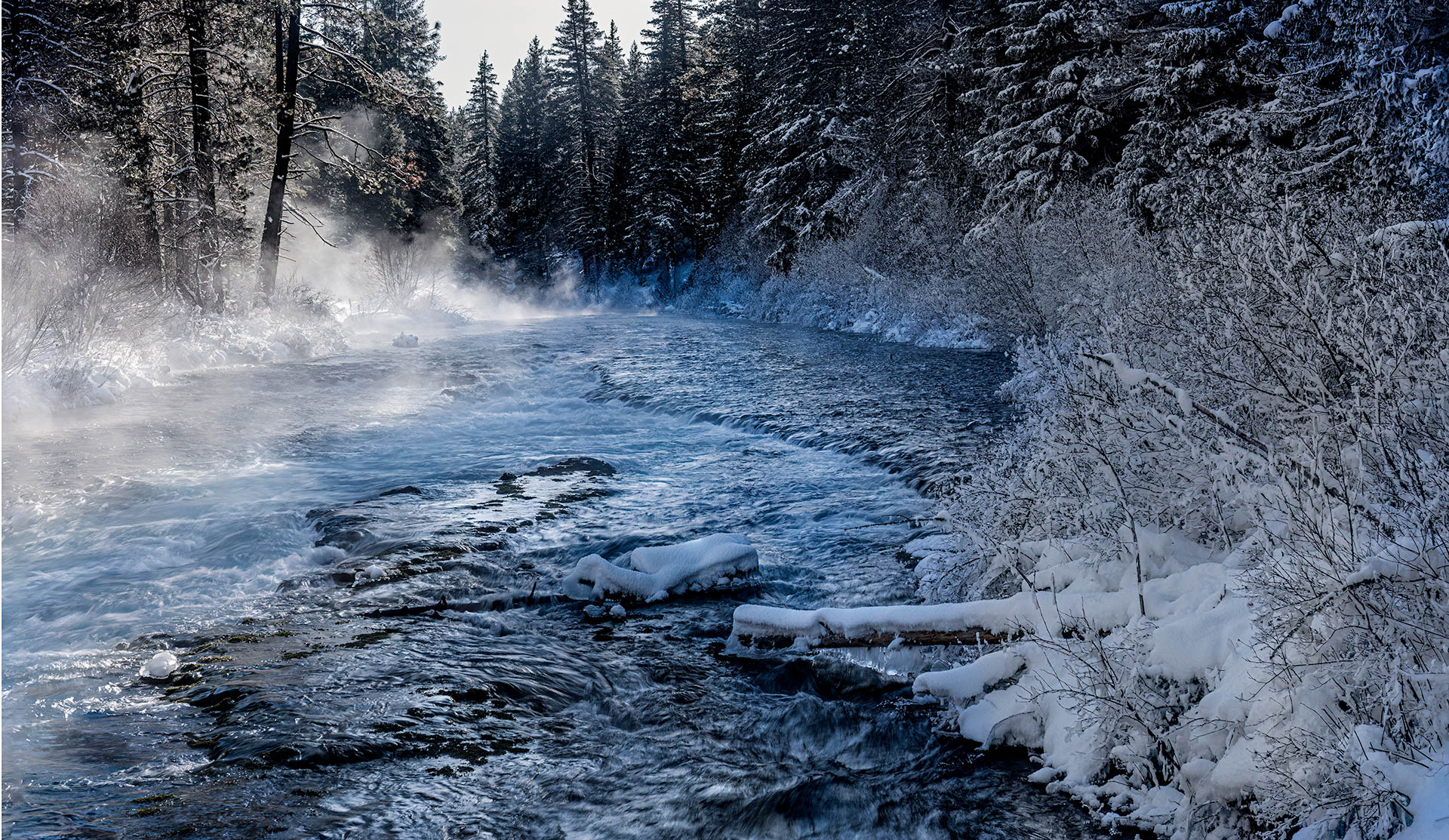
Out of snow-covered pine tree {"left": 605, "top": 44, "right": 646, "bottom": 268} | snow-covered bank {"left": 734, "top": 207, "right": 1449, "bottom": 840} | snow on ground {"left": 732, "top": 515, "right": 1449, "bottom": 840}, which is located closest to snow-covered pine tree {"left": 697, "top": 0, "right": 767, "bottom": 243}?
snow-covered pine tree {"left": 605, "top": 44, "right": 646, "bottom": 268}

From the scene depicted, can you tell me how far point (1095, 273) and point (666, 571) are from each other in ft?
31.4

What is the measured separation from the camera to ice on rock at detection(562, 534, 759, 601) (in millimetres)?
6746

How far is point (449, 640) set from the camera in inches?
234

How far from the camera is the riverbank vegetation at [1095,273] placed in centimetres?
336

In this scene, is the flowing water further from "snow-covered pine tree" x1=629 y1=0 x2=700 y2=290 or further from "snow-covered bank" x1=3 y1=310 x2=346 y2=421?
"snow-covered pine tree" x1=629 y1=0 x2=700 y2=290

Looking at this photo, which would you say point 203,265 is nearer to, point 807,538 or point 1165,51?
point 807,538

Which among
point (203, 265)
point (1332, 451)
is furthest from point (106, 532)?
point (203, 265)

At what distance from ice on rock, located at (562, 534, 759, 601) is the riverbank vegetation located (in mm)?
1659

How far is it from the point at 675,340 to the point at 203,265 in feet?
41.4

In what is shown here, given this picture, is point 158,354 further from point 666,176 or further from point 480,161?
point 480,161

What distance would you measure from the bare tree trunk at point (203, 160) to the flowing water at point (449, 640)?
762cm

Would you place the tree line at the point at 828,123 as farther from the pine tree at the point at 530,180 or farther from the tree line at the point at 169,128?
the pine tree at the point at 530,180

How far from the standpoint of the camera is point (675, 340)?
2608 cm

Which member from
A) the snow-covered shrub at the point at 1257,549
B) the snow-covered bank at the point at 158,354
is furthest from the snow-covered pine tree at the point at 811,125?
the snow-covered shrub at the point at 1257,549
